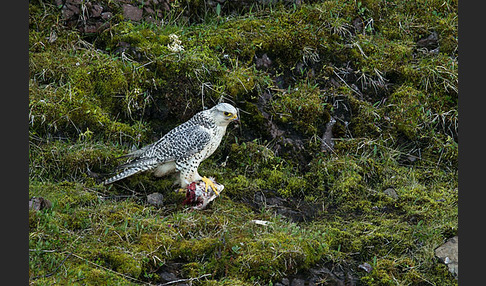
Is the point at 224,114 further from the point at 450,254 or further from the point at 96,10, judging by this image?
the point at 450,254

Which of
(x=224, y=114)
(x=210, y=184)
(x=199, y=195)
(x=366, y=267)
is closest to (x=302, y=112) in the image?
(x=224, y=114)

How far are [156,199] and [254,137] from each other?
6.80 ft

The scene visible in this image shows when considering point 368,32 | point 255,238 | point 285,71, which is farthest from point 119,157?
point 368,32

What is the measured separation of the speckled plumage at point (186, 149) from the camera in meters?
7.81

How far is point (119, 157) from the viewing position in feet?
26.2

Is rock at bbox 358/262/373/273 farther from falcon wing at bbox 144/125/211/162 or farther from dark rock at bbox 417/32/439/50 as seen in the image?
dark rock at bbox 417/32/439/50

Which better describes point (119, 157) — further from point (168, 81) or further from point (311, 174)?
point (311, 174)

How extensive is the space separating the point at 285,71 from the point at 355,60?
125 cm

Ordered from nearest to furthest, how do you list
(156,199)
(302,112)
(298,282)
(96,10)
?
(298,282), (156,199), (302,112), (96,10)

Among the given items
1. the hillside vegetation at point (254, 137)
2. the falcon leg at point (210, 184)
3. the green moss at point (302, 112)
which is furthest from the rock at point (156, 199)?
the green moss at point (302, 112)

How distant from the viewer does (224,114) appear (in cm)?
A: 788

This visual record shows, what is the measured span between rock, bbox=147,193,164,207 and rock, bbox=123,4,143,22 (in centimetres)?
352

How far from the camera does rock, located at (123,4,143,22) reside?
980cm

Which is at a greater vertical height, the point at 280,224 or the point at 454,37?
the point at 454,37
